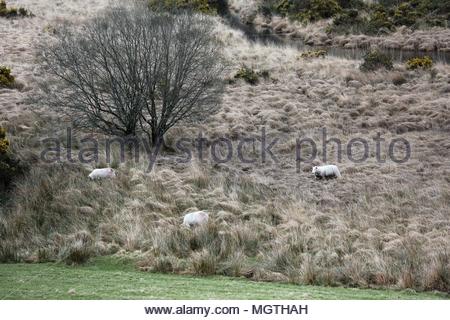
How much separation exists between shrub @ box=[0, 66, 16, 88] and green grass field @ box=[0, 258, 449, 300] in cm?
1088

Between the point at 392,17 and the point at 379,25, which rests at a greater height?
the point at 392,17

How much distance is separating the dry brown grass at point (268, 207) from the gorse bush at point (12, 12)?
1327 centimetres

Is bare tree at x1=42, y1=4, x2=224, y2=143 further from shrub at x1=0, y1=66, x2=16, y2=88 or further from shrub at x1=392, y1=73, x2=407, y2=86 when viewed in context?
shrub at x1=392, y1=73, x2=407, y2=86

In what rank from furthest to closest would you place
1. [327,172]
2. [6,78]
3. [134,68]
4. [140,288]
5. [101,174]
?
1. [6,78]
2. [134,68]
3. [327,172]
4. [101,174]
5. [140,288]

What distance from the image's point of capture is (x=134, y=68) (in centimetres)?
1181

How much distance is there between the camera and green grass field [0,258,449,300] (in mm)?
5152

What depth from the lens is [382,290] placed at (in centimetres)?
586

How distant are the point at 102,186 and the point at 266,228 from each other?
3.46 metres

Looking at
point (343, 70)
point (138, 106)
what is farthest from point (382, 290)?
point (343, 70)

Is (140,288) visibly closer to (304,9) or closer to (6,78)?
(6,78)

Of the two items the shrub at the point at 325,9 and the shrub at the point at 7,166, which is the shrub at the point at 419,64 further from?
the shrub at the point at 7,166

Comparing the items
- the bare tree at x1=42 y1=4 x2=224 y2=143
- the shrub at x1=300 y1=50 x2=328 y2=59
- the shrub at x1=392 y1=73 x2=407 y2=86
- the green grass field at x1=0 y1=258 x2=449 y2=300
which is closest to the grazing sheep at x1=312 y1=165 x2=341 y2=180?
the bare tree at x1=42 y1=4 x2=224 y2=143

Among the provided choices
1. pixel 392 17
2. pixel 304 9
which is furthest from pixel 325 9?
pixel 392 17

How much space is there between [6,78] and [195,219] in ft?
34.9
